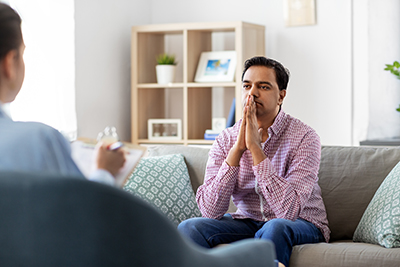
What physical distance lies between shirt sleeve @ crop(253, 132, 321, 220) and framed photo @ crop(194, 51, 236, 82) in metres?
1.90

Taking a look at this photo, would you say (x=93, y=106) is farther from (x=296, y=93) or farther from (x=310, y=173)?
(x=310, y=173)

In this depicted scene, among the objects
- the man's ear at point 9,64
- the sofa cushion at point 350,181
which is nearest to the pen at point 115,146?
the man's ear at point 9,64

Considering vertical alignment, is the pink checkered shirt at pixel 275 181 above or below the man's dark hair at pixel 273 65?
below

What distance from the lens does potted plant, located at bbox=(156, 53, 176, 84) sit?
160 inches

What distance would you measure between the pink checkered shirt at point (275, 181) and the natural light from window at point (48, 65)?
1349 millimetres

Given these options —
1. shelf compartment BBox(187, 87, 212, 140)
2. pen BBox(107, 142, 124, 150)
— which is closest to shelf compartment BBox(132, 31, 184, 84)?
shelf compartment BBox(187, 87, 212, 140)

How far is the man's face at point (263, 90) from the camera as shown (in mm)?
2277

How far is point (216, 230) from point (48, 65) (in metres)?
1.80

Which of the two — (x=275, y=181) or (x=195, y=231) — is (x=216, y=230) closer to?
(x=195, y=231)

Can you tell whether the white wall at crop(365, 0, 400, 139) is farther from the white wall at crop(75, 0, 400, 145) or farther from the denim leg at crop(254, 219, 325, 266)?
the denim leg at crop(254, 219, 325, 266)

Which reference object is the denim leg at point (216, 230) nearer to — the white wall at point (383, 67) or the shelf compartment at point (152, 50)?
the white wall at point (383, 67)

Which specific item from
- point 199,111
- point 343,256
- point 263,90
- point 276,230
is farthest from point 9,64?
point 199,111

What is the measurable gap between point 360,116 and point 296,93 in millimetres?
521

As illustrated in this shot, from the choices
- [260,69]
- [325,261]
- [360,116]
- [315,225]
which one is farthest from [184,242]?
[360,116]
